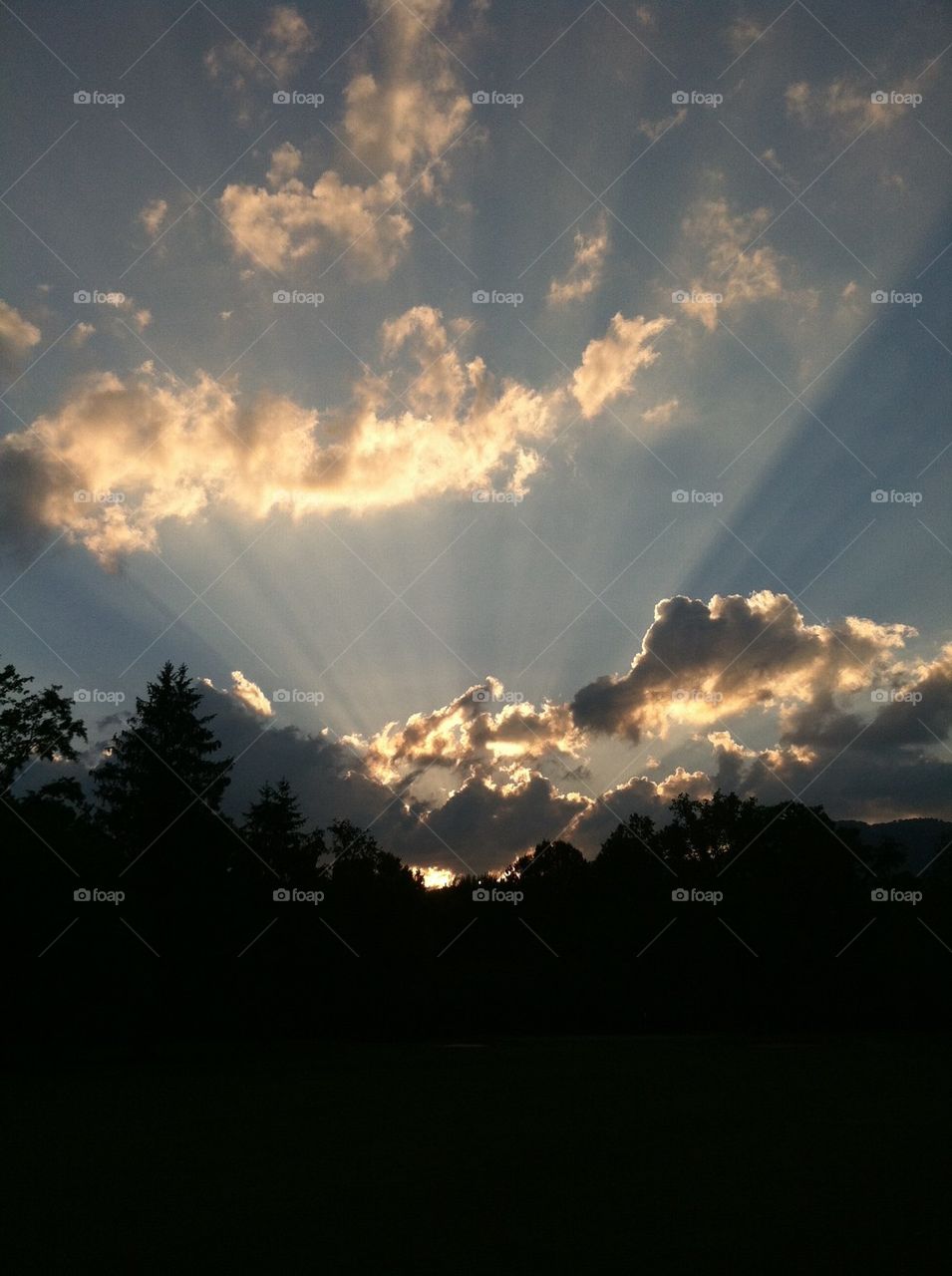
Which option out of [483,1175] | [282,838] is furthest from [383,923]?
[483,1175]

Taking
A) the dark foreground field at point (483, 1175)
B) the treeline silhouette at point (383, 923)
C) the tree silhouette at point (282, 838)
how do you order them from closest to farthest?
the dark foreground field at point (483, 1175) → the treeline silhouette at point (383, 923) → the tree silhouette at point (282, 838)

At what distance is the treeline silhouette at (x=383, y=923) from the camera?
31781 mm

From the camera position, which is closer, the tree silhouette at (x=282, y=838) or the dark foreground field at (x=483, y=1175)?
the dark foreground field at (x=483, y=1175)

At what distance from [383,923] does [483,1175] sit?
4291 centimetres

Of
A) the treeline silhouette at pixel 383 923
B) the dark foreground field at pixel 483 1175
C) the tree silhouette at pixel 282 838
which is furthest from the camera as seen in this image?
the tree silhouette at pixel 282 838

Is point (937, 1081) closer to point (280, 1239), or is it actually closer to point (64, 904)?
point (280, 1239)

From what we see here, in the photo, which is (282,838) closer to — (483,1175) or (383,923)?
(383,923)

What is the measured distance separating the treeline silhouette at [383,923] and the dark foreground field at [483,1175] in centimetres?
897

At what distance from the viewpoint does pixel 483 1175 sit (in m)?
11.0

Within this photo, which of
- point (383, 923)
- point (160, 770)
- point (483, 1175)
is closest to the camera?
point (483, 1175)

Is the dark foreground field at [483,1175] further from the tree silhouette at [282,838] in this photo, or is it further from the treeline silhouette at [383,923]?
the tree silhouette at [282,838]

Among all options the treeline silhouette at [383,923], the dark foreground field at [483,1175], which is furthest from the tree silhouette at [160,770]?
the dark foreground field at [483,1175]

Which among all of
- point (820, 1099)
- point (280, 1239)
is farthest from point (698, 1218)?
point (820, 1099)

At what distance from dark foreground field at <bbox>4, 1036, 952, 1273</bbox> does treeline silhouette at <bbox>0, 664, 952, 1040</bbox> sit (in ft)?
29.4
